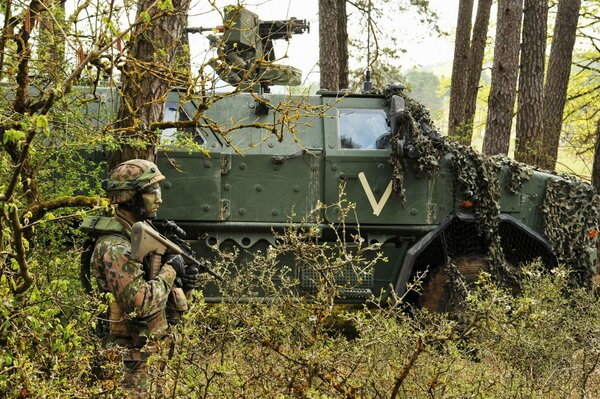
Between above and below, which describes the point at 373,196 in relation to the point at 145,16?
below

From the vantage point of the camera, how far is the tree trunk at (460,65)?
17.5m

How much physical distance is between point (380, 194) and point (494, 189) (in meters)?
1.02

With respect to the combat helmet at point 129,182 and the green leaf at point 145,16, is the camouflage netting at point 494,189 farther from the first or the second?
the green leaf at point 145,16

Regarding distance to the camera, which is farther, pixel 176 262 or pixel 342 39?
pixel 342 39

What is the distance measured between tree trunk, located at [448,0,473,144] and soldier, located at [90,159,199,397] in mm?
13231

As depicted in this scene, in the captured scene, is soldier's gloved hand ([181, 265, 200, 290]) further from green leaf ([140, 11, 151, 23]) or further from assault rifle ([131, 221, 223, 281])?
green leaf ([140, 11, 151, 23])

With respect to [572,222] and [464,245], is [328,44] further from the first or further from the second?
[572,222]

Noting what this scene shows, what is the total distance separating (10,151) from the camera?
514 cm

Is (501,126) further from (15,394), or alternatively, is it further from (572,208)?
(15,394)

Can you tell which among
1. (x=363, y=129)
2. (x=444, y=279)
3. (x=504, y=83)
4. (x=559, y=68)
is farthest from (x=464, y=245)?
(x=559, y=68)

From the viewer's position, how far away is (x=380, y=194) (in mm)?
8047

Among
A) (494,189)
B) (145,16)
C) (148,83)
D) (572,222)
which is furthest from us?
(572,222)

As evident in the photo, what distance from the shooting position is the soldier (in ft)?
14.5

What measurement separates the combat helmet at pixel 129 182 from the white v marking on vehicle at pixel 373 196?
11.8ft
